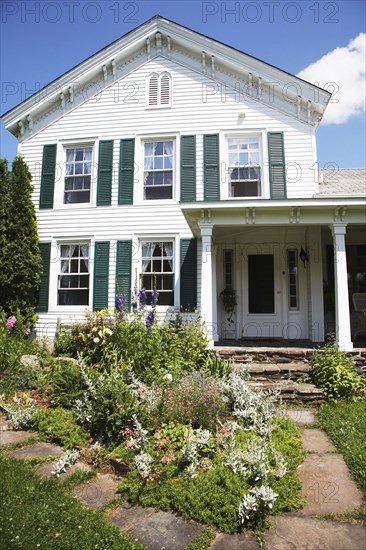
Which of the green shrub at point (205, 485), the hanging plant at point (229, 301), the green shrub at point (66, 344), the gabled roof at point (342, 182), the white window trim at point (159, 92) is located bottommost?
the green shrub at point (205, 485)

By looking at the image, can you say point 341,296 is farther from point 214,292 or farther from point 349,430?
point 349,430

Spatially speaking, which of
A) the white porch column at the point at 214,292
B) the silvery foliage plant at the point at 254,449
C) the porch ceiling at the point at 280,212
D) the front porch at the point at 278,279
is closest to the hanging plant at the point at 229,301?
the front porch at the point at 278,279

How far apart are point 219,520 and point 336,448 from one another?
6.10 ft

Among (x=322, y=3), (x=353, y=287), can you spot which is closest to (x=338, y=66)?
(x=322, y=3)

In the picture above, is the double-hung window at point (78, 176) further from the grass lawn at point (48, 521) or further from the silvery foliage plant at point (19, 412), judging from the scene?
the grass lawn at point (48, 521)

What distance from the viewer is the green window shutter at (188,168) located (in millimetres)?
8992

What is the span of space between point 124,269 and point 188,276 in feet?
5.44

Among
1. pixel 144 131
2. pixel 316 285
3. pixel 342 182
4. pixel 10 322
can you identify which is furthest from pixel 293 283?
pixel 10 322

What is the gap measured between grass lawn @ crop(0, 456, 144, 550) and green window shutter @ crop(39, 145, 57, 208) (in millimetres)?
7758

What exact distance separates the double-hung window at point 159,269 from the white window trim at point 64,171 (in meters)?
2.04

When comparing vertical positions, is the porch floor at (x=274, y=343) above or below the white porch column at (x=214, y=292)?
below

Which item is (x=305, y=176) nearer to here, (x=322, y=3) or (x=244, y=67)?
(x=244, y=67)

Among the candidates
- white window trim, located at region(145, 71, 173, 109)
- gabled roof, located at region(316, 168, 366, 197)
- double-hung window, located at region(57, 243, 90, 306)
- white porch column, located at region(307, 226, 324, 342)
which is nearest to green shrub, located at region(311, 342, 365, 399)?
white porch column, located at region(307, 226, 324, 342)

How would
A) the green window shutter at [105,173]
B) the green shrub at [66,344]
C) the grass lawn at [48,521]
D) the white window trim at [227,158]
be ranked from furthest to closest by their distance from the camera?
the green window shutter at [105,173], the white window trim at [227,158], the green shrub at [66,344], the grass lawn at [48,521]
